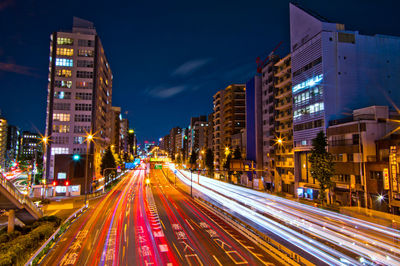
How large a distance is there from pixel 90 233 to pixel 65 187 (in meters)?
37.6

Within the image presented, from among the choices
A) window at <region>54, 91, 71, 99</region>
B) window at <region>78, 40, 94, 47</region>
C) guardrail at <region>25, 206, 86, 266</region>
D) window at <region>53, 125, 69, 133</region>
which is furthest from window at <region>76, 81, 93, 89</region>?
guardrail at <region>25, 206, 86, 266</region>

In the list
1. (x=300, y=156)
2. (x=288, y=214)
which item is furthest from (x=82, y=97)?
(x=288, y=214)

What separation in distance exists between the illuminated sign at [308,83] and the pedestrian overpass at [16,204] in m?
49.5

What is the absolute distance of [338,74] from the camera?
159ft

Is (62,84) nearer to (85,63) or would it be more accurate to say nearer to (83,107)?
(83,107)

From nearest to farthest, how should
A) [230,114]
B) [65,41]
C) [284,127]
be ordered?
[284,127] < [65,41] < [230,114]

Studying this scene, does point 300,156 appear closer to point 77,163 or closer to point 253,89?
point 253,89

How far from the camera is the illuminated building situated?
1901 inches

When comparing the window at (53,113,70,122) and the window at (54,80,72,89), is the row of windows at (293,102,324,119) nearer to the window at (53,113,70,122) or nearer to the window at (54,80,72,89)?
the window at (53,113,70,122)

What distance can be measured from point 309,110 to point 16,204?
49.6 m

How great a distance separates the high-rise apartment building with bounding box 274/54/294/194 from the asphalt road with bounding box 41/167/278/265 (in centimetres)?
3342

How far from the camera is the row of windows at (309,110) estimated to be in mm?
49112

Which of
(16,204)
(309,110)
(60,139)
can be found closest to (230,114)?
(309,110)

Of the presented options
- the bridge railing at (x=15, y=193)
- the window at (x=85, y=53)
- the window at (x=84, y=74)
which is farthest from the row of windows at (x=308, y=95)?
the window at (x=85, y=53)
